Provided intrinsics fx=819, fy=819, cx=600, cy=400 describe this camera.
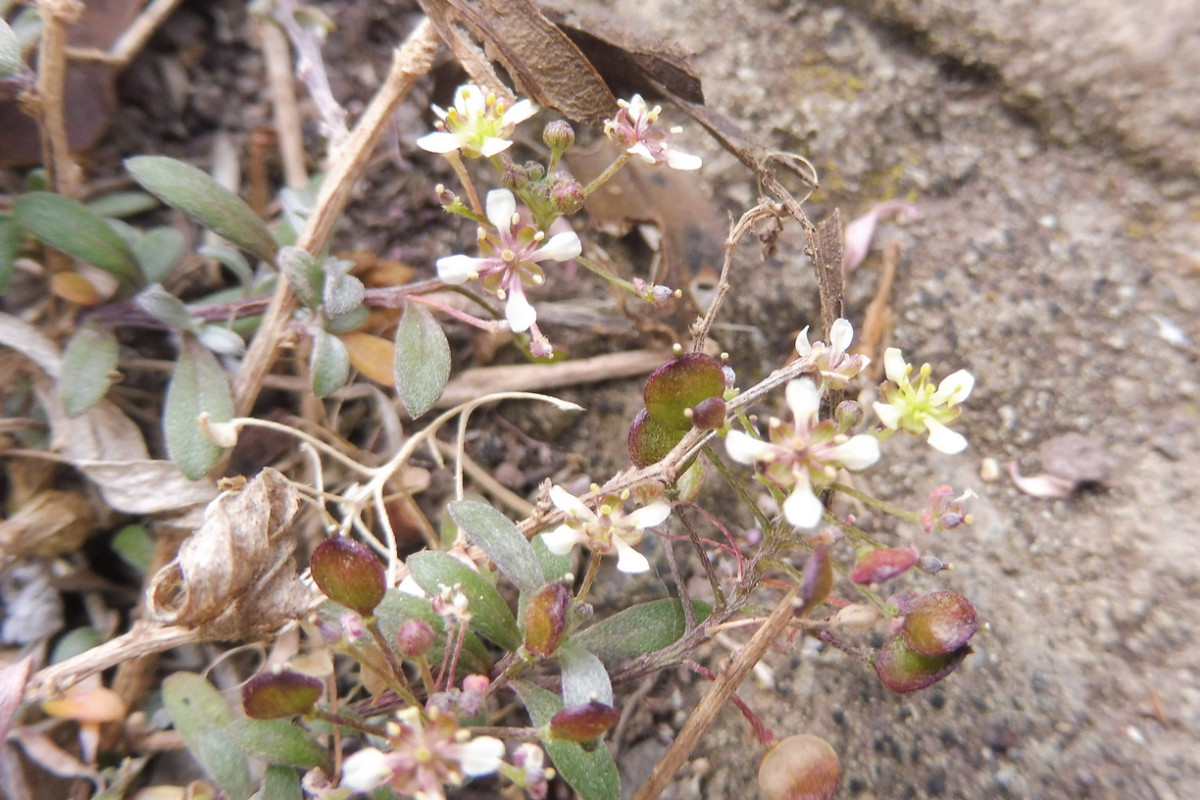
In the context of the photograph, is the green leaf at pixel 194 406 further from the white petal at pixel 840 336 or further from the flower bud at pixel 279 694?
the white petal at pixel 840 336

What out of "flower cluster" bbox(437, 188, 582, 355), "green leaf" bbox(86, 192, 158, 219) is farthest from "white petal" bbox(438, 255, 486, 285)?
"green leaf" bbox(86, 192, 158, 219)

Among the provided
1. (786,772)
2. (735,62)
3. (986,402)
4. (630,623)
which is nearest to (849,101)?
(735,62)

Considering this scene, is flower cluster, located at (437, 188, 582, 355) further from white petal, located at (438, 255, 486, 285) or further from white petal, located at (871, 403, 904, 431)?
white petal, located at (871, 403, 904, 431)

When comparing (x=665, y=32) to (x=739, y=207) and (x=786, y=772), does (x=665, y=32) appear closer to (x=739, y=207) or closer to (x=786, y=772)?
(x=739, y=207)

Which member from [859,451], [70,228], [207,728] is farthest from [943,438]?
[70,228]

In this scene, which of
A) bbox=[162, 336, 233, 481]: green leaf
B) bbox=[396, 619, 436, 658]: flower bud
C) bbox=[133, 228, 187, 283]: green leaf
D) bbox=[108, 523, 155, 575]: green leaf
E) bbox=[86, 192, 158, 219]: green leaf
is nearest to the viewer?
bbox=[396, 619, 436, 658]: flower bud

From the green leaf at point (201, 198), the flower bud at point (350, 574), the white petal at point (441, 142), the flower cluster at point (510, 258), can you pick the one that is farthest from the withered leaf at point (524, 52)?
the flower bud at point (350, 574)
